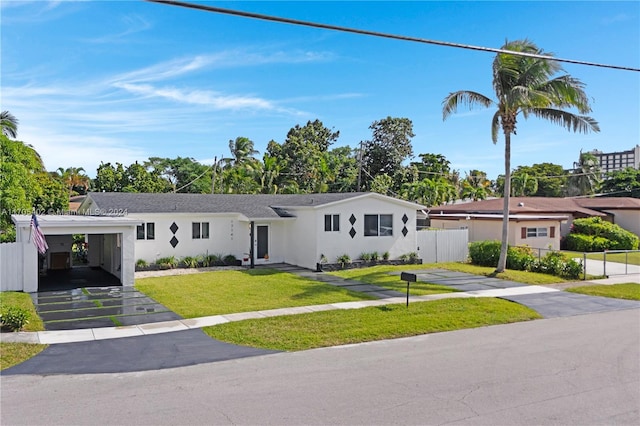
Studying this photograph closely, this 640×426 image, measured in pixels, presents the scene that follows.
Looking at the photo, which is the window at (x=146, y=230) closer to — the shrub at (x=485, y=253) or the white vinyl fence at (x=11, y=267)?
the white vinyl fence at (x=11, y=267)

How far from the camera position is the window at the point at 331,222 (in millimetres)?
23547

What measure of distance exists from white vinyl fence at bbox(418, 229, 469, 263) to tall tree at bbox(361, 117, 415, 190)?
26.3 meters

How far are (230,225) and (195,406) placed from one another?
695 inches

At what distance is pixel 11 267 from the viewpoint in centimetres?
1694

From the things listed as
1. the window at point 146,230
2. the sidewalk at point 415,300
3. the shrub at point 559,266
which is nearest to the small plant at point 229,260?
the sidewalk at point 415,300

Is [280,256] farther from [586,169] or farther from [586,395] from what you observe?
[586,169]

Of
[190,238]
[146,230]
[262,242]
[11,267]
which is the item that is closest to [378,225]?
[262,242]

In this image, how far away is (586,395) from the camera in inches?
314

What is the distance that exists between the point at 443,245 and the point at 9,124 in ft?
93.8

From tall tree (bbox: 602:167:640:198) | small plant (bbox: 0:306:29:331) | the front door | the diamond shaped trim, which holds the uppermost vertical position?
tall tree (bbox: 602:167:640:198)

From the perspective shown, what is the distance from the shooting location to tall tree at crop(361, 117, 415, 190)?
53.1 meters

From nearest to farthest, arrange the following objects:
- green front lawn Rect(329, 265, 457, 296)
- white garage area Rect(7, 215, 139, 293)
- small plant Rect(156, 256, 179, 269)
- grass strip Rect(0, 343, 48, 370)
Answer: grass strip Rect(0, 343, 48, 370) → white garage area Rect(7, 215, 139, 293) → green front lawn Rect(329, 265, 457, 296) → small plant Rect(156, 256, 179, 269)

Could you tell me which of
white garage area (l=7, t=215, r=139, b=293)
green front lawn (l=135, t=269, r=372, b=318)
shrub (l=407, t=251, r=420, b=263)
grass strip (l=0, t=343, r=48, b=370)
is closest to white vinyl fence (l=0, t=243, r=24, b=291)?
white garage area (l=7, t=215, r=139, b=293)

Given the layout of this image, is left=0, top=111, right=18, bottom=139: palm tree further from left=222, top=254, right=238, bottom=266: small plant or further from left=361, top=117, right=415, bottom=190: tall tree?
left=361, top=117, right=415, bottom=190: tall tree
